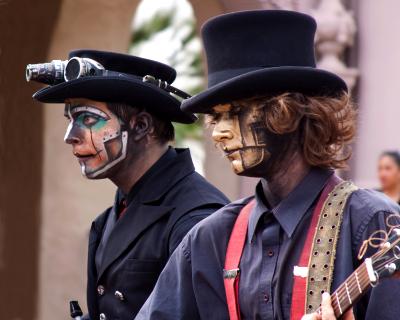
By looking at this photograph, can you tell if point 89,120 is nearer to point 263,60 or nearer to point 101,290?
point 101,290

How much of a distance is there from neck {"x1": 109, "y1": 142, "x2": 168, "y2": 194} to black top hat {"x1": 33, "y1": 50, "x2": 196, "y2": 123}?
0.19 metres

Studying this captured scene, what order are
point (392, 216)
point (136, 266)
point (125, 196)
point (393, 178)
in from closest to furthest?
1. point (392, 216)
2. point (136, 266)
3. point (125, 196)
4. point (393, 178)

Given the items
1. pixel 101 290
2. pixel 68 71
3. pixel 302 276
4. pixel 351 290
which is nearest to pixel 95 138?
pixel 68 71

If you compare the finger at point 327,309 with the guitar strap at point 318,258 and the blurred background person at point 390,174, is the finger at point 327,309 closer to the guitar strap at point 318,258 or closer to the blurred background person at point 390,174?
the guitar strap at point 318,258

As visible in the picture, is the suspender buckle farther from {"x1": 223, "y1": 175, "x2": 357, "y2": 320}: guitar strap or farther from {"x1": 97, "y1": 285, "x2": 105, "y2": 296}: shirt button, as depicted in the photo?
{"x1": 97, "y1": 285, "x2": 105, "y2": 296}: shirt button

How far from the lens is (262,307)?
4.25 meters

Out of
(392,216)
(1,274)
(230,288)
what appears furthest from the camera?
(1,274)

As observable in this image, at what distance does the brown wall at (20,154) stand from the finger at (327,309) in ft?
14.5

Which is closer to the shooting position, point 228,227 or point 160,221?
point 228,227

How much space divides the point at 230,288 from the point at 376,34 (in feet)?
20.4

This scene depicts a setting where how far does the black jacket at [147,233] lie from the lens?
17.2ft

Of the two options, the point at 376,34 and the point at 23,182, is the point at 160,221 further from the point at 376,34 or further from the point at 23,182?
the point at 376,34

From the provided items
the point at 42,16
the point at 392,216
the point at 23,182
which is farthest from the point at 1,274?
the point at 392,216

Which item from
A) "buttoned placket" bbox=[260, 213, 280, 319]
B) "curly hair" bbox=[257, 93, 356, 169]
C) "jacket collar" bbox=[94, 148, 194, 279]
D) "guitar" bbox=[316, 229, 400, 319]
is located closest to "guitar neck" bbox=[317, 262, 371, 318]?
"guitar" bbox=[316, 229, 400, 319]
